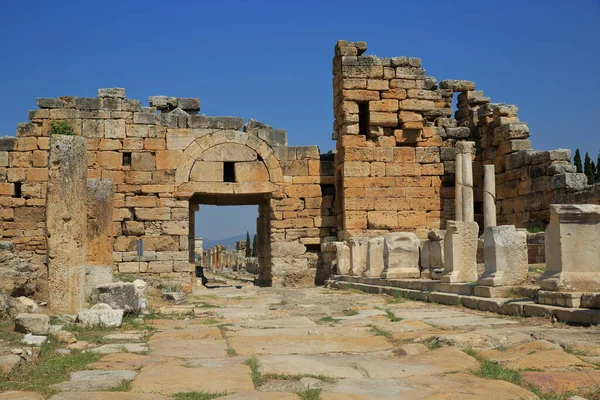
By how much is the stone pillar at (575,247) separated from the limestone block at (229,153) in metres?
10.2

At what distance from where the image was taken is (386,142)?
674 inches

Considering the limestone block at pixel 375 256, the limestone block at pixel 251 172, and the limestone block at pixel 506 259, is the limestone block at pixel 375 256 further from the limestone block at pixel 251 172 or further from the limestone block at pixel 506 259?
the limestone block at pixel 506 259

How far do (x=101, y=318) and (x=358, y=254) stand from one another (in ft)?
27.9

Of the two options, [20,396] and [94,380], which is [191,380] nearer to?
[94,380]

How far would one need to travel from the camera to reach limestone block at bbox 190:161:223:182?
54.8ft

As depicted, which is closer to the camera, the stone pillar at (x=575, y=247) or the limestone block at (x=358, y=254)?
the stone pillar at (x=575, y=247)

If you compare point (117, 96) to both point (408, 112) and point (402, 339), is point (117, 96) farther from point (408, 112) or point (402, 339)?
point (402, 339)

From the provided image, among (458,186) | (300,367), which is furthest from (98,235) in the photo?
(458,186)

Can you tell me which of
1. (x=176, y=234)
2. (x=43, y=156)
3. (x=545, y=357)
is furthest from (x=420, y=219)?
(x=545, y=357)

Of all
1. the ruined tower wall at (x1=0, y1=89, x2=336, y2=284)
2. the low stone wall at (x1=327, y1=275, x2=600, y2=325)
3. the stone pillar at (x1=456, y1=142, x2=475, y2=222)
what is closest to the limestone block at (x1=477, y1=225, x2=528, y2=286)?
the low stone wall at (x1=327, y1=275, x2=600, y2=325)

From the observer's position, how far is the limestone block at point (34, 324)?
679 centimetres

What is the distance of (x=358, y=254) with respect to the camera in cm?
1556

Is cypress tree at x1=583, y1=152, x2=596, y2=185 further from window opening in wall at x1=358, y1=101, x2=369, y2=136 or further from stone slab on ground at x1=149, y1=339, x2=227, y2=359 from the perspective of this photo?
stone slab on ground at x1=149, y1=339, x2=227, y2=359

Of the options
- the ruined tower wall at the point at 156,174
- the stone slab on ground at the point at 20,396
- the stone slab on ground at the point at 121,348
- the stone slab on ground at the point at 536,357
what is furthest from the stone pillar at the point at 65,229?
the ruined tower wall at the point at 156,174
